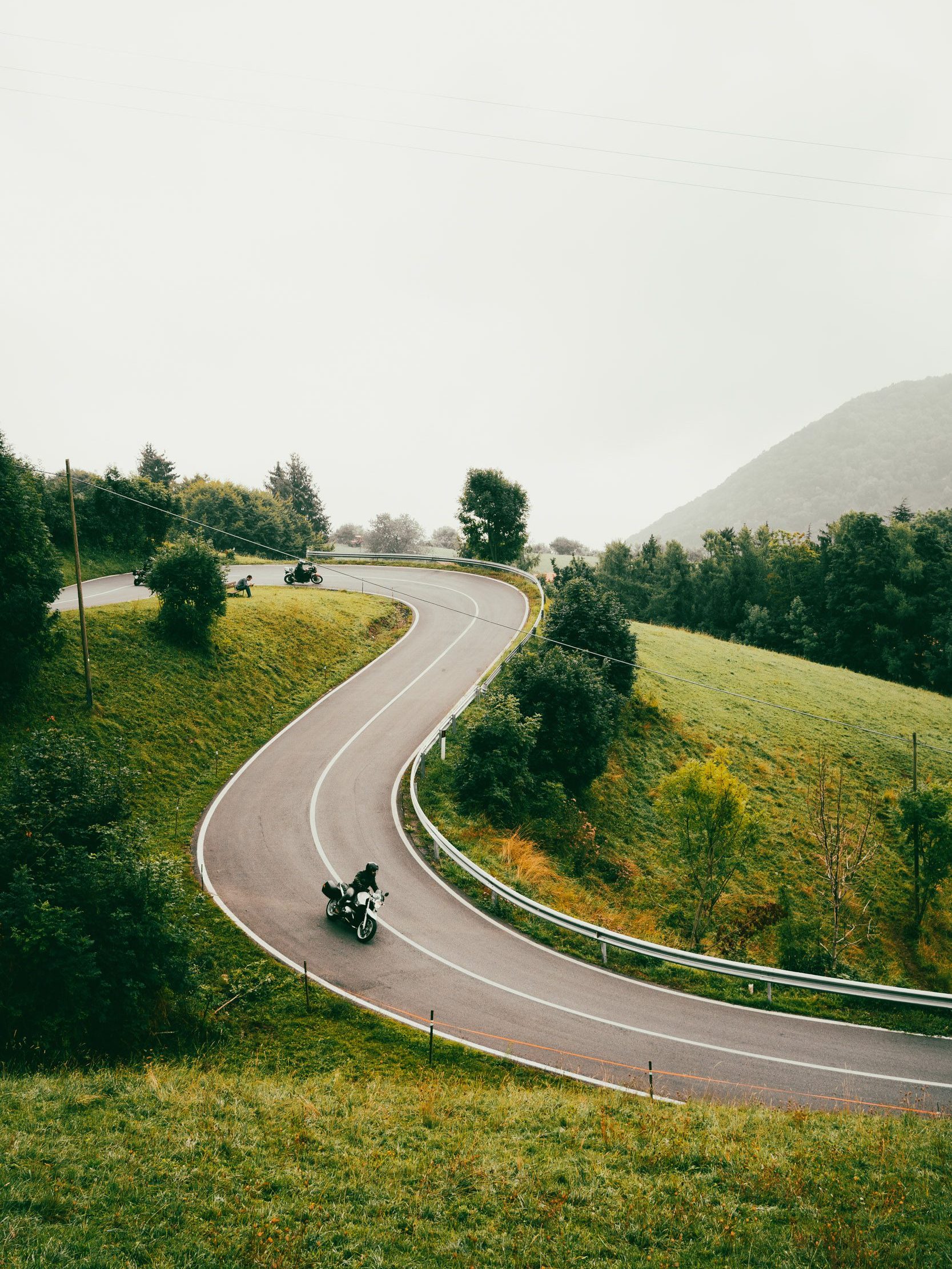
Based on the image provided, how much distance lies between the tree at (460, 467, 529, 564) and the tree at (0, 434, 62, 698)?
32.0m

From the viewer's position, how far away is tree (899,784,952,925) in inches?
868

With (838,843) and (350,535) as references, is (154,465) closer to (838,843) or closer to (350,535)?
(350,535)

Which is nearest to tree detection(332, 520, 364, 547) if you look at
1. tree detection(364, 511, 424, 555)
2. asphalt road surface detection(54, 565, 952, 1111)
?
tree detection(364, 511, 424, 555)

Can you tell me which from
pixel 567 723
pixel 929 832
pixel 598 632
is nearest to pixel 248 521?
pixel 598 632

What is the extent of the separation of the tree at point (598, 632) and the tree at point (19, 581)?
20.2 metres

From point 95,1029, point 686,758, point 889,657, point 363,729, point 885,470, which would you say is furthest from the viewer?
point 885,470

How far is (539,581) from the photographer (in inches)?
1676

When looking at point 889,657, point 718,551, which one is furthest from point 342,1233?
point 718,551

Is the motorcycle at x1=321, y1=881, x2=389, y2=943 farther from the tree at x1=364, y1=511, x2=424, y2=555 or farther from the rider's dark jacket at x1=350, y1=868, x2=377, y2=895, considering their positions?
the tree at x1=364, y1=511, x2=424, y2=555

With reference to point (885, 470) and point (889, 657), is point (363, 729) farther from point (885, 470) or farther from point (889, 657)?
point (885, 470)

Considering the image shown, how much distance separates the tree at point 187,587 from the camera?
25.6m

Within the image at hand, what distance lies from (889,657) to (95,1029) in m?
54.0

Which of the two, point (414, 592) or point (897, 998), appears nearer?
point (897, 998)

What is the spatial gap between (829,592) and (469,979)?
5094cm
